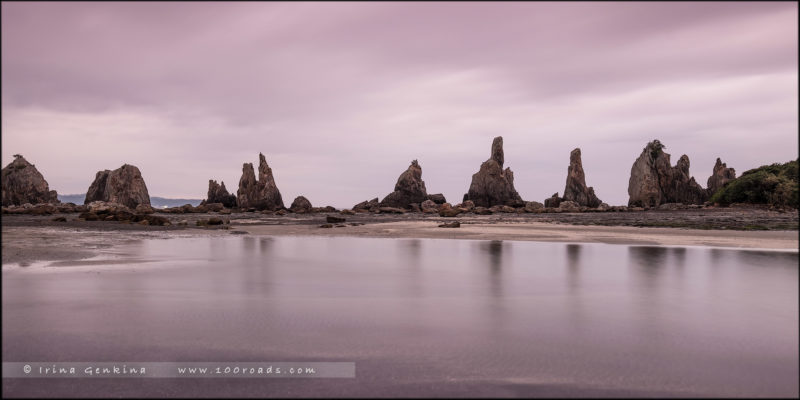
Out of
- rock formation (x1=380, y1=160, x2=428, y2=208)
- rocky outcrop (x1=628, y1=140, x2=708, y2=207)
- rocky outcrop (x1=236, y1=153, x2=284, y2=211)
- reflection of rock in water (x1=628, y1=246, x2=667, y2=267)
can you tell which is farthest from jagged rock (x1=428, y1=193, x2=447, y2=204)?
reflection of rock in water (x1=628, y1=246, x2=667, y2=267)

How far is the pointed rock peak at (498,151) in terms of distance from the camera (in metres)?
109

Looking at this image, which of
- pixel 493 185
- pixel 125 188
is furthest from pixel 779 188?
pixel 125 188

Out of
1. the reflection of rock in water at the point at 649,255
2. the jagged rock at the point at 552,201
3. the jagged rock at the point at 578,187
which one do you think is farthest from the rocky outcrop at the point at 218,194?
the reflection of rock in water at the point at 649,255

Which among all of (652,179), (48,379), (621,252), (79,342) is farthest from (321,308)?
(652,179)

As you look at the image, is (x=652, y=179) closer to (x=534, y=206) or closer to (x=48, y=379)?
(x=534, y=206)

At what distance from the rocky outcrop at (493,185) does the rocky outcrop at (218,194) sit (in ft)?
191

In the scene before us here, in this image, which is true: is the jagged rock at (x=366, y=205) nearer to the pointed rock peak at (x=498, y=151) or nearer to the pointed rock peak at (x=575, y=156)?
the pointed rock peak at (x=498, y=151)

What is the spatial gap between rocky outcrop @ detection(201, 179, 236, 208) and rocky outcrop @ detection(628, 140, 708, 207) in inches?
3783

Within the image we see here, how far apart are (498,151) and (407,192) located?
86.1ft

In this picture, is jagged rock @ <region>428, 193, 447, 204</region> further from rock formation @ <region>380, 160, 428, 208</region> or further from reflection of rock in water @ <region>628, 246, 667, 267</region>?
reflection of rock in water @ <region>628, 246, 667, 267</region>

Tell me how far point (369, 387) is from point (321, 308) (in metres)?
2.76

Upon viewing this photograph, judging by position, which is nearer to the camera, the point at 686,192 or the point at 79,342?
the point at 79,342

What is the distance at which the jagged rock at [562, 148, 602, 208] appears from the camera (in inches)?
4167

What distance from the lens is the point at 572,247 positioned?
1564 cm
